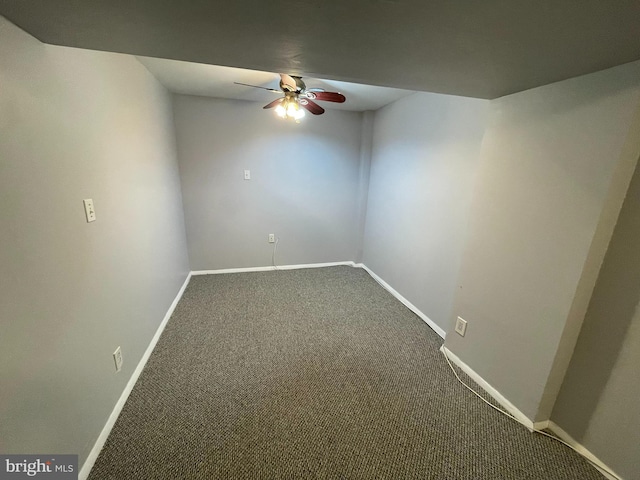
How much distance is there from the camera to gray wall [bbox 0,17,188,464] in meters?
0.82

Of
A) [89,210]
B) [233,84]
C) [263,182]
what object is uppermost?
[233,84]

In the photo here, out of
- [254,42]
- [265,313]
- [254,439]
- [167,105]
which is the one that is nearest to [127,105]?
[167,105]

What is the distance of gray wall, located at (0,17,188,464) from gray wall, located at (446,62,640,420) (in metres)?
2.18

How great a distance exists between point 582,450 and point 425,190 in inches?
76.6

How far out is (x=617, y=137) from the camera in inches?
40.7

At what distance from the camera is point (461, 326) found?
71.9 inches

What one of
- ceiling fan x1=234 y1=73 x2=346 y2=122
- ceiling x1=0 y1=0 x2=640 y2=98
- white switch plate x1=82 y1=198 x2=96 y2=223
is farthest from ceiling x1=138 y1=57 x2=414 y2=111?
white switch plate x1=82 y1=198 x2=96 y2=223

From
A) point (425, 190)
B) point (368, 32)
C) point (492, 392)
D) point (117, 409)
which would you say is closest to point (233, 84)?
point (368, 32)

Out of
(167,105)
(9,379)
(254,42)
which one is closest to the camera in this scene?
(9,379)

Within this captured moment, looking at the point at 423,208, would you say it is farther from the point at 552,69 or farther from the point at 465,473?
the point at 465,473

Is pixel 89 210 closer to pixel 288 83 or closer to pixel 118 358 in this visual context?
pixel 118 358

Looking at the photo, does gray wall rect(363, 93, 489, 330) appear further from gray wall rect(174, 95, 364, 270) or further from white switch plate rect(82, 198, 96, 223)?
white switch plate rect(82, 198, 96, 223)

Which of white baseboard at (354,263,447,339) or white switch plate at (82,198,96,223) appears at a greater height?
white switch plate at (82,198,96,223)

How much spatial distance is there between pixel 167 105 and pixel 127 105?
1.06 meters
